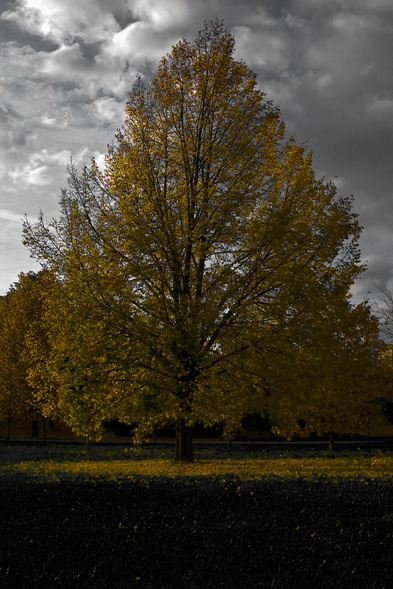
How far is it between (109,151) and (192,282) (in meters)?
5.44

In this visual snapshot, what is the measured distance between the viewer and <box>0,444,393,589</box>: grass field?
17.8 ft

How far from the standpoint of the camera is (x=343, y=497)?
853 cm

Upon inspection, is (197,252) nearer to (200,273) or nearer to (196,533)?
(200,273)

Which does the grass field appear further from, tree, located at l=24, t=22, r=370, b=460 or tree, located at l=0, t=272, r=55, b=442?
tree, located at l=0, t=272, r=55, b=442

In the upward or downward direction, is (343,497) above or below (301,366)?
below

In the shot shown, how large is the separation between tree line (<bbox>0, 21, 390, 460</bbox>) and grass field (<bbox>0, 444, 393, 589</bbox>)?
404 cm

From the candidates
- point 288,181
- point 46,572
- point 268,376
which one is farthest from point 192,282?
point 46,572

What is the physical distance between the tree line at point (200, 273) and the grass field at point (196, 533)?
13.3 ft

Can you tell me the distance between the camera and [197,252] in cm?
1484

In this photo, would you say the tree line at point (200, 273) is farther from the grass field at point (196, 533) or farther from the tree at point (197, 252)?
the grass field at point (196, 533)

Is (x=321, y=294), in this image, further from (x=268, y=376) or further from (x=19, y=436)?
(x=19, y=436)

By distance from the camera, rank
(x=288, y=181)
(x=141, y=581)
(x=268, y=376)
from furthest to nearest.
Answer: (x=288, y=181), (x=268, y=376), (x=141, y=581)

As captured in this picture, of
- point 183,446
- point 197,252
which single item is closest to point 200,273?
point 197,252

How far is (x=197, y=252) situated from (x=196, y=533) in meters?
9.18
